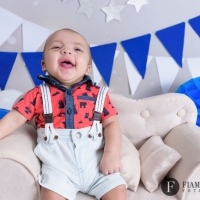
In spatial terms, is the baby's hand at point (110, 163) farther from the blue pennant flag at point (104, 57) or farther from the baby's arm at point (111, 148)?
the blue pennant flag at point (104, 57)

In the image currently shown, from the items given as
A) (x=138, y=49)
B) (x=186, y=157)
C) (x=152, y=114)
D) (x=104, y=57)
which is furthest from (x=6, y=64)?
(x=186, y=157)

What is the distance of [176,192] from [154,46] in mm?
988

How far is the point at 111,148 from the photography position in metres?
1.14

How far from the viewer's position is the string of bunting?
68.0 inches

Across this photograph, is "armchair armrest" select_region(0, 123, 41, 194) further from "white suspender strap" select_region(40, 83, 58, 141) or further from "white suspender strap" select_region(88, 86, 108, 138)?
"white suspender strap" select_region(88, 86, 108, 138)

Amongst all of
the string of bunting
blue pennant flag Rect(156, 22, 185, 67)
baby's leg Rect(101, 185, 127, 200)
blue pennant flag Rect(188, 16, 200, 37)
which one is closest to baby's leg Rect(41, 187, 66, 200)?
baby's leg Rect(101, 185, 127, 200)

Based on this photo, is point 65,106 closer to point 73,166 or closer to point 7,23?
point 73,166

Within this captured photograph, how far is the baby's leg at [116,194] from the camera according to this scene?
1.02 meters

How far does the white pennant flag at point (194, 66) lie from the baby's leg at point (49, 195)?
4.07 feet

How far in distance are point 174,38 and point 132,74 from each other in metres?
0.35

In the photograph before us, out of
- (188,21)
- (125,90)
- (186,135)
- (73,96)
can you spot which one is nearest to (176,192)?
(186,135)

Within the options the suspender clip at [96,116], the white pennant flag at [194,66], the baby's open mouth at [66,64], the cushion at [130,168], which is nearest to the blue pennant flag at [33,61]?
the baby's open mouth at [66,64]

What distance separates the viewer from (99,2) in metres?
1.71

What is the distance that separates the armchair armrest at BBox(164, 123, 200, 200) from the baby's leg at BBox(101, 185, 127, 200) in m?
0.23
